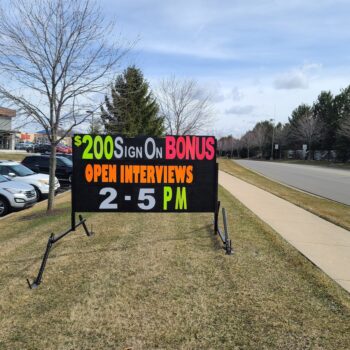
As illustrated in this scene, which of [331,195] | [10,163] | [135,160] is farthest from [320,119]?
[135,160]

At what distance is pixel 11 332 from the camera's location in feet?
12.1

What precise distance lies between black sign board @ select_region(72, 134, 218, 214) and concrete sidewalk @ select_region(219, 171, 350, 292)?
6.10 ft

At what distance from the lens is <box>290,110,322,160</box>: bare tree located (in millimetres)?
71312

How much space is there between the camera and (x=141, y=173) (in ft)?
21.2

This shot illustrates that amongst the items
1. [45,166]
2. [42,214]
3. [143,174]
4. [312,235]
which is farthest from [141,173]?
[45,166]

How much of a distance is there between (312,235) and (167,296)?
4.20m

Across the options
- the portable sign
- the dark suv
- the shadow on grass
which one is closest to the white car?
the shadow on grass

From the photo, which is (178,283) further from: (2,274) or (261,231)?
(261,231)

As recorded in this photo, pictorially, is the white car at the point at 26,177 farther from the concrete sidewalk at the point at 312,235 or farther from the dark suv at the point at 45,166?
the concrete sidewalk at the point at 312,235

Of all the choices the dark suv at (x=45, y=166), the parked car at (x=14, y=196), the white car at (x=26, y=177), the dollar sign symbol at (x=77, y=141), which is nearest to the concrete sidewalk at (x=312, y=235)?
the dollar sign symbol at (x=77, y=141)

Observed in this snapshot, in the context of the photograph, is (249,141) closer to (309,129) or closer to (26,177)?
(309,129)

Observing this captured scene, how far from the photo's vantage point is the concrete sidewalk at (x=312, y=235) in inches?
224

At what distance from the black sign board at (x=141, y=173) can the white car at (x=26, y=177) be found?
891 cm

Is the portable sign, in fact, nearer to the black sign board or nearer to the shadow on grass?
the black sign board
